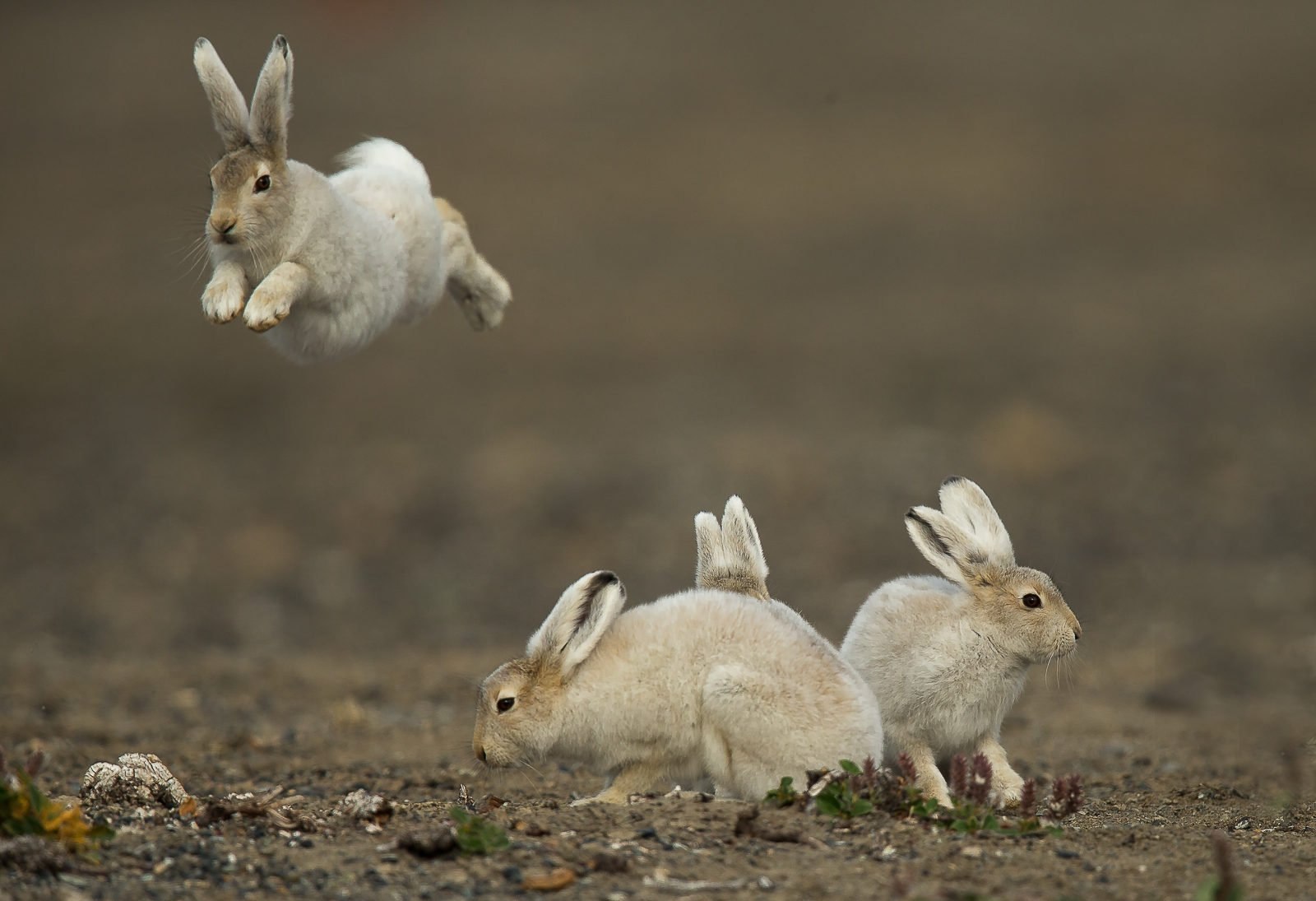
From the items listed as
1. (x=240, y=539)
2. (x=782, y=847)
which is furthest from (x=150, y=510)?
(x=782, y=847)

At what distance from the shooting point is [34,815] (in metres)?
6.23

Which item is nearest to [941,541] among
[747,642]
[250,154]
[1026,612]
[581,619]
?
[1026,612]

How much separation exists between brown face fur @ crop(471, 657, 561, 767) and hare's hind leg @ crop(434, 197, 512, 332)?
2196 mm

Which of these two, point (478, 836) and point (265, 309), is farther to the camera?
point (265, 309)

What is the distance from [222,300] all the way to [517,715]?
2.13m

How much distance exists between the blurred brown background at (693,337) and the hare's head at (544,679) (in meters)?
6.60

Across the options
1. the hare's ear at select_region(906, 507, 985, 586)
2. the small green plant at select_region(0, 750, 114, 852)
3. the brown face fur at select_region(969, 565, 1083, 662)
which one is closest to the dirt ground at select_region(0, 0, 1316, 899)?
the small green plant at select_region(0, 750, 114, 852)

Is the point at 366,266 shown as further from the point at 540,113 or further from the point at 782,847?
the point at 540,113

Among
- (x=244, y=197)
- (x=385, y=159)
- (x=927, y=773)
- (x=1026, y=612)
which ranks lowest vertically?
(x=927, y=773)

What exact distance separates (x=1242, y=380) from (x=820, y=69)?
11695 millimetres

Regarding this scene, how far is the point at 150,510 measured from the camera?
1811 centimetres

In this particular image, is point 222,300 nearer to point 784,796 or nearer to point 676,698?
point 676,698

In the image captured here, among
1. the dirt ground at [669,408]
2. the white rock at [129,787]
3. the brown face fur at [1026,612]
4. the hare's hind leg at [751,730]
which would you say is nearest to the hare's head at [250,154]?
the dirt ground at [669,408]

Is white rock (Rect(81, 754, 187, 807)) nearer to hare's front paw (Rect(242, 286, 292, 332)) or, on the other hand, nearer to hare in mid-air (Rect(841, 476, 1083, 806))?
hare's front paw (Rect(242, 286, 292, 332))
